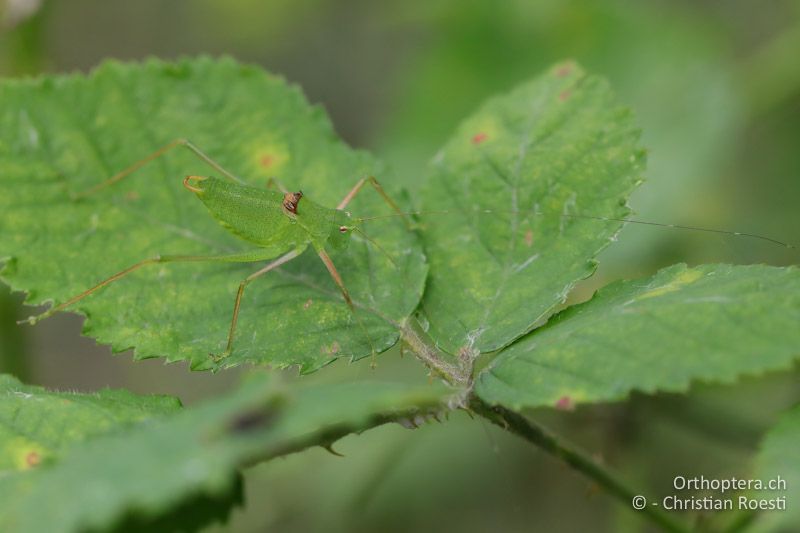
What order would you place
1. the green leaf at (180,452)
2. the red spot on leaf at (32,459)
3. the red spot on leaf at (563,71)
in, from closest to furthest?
the green leaf at (180,452), the red spot on leaf at (32,459), the red spot on leaf at (563,71)

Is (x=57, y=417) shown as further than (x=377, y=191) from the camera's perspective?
No

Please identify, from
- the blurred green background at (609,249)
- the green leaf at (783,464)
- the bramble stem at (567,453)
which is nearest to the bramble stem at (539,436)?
the bramble stem at (567,453)

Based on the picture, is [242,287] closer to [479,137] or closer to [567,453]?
[479,137]

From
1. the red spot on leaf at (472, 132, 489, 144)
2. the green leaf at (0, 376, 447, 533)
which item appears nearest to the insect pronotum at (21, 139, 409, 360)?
the red spot on leaf at (472, 132, 489, 144)

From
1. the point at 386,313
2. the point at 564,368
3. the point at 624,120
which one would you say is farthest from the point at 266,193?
the point at 564,368

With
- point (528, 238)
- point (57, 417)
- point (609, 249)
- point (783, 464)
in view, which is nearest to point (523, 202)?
point (528, 238)

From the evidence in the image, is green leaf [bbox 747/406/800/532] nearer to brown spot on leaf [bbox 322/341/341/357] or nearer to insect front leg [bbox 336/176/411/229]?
brown spot on leaf [bbox 322/341/341/357]

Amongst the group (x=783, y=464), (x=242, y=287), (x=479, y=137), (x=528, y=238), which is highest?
(x=479, y=137)

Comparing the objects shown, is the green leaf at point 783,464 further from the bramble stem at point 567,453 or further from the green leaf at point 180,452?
the green leaf at point 180,452
